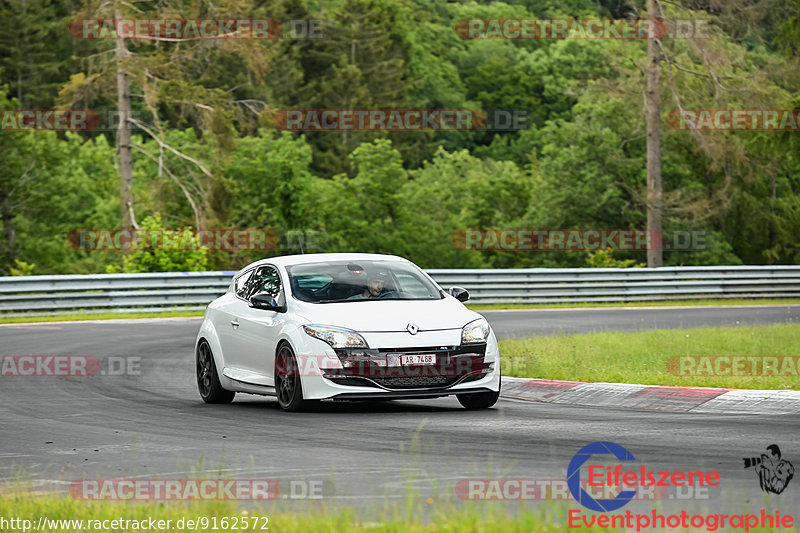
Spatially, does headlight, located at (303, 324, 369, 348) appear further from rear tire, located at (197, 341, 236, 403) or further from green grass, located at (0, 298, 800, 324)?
green grass, located at (0, 298, 800, 324)

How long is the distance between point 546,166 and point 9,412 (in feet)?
170

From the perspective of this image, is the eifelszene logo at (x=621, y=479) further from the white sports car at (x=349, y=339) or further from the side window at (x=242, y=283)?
the side window at (x=242, y=283)

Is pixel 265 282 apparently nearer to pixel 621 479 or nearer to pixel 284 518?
pixel 621 479

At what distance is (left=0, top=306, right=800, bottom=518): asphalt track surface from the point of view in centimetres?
855

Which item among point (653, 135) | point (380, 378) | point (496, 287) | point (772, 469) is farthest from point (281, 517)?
point (653, 135)

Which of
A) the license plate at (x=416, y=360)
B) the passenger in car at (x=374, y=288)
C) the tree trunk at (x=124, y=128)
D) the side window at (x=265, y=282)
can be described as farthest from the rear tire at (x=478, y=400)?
the tree trunk at (x=124, y=128)

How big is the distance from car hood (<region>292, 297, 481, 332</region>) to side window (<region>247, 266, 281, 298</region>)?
2.69 feet

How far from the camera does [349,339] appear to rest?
1265 cm

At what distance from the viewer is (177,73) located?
152 ft

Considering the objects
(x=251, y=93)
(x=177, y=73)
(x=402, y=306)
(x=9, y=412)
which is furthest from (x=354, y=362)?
(x=251, y=93)

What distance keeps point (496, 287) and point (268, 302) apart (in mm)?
22778

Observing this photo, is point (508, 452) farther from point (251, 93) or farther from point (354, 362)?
point (251, 93)

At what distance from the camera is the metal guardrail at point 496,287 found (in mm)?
31844

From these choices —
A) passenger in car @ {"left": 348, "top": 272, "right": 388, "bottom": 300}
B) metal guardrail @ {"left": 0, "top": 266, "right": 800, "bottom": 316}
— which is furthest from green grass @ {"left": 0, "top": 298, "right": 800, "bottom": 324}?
passenger in car @ {"left": 348, "top": 272, "right": 388, "bottom": 300}
